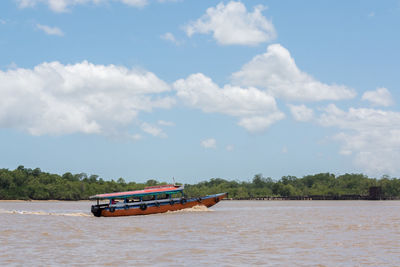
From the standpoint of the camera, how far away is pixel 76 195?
A: 200 metres

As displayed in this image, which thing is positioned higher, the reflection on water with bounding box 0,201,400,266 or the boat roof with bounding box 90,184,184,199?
the boat roof with bounding box 90,184,184,199

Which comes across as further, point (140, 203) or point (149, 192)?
point (149, 192)

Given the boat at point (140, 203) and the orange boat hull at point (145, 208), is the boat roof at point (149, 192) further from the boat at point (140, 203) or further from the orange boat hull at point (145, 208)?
the orange boat hull at point (145, 208)

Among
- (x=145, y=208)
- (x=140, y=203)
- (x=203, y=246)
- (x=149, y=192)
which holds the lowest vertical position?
(x=203, y=246)

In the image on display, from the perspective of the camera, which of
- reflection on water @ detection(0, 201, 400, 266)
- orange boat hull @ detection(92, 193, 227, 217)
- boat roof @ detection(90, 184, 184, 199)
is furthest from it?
boat roof @ detection(90, 184, 184, 199)

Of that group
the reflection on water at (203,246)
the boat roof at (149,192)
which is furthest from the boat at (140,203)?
the reflection on water at (203,246)

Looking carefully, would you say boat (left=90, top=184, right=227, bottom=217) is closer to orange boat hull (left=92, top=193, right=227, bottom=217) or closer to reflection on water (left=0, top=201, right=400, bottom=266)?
orange boat hull (left=92, top=193, right=227, bottom=217)

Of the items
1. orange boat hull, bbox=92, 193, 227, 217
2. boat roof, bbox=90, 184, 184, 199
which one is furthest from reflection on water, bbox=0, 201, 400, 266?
boat roof, bbox=90, 184, 184, 199

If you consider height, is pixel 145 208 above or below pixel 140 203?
below

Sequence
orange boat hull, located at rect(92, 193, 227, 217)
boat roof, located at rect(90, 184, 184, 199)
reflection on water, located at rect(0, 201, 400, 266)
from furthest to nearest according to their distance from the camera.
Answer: boat roof, located at rect(90, 184, 184, 199) < orange boat hull, located at rect(92, 193, 227, 217) < reflection on water, located at rect(0, 201, 400, 266)

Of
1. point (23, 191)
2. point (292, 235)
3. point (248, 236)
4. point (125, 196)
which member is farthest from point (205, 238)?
point (23, 191)

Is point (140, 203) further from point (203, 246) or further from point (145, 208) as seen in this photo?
point (203, 246)

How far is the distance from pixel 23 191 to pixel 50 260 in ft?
570

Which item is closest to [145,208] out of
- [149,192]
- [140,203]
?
[140,203]
